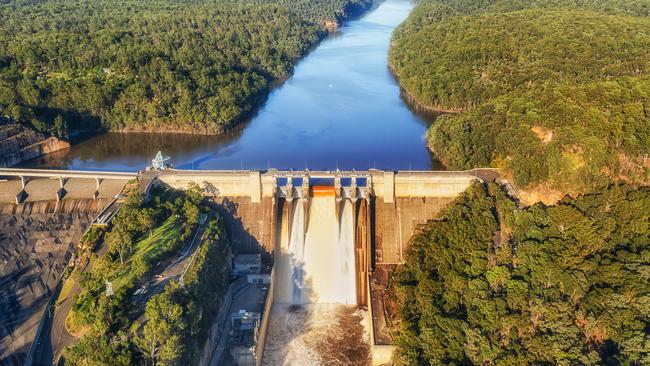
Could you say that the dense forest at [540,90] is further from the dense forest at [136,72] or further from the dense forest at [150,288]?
the dense forest at [136,72]

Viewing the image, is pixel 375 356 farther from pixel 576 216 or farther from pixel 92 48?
pixel 92 48

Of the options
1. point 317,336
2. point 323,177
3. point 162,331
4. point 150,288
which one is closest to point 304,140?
point 323,177

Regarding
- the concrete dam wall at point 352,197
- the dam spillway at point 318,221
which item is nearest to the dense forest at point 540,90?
the dam spillway at point 318,221

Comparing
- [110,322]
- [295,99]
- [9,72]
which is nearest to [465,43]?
[295,99]

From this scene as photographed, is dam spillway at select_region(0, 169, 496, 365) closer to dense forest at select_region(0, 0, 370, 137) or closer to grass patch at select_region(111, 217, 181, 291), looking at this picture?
grass patch at select_region(111, 217, 181, 291)

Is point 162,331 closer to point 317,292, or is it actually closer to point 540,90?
point 317,292
